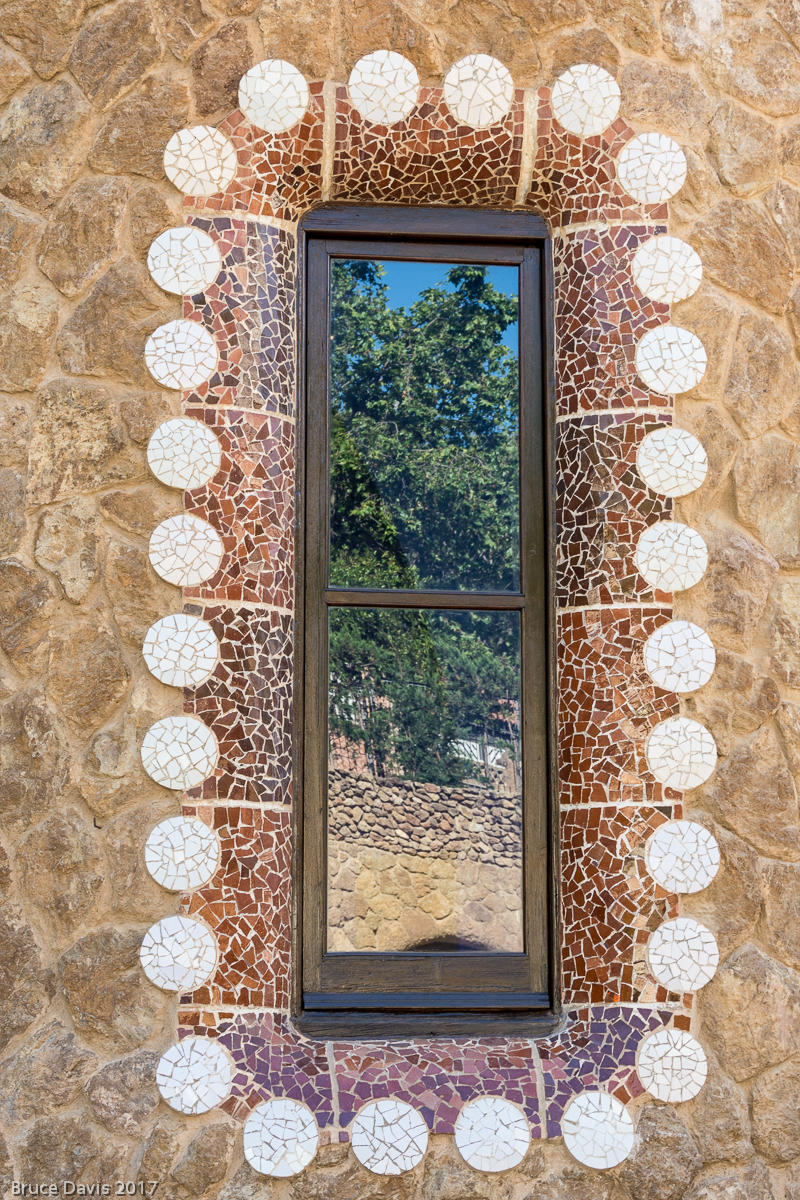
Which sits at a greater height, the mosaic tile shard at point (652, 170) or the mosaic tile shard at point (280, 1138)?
the mosaic tile shard at point (652, 170)

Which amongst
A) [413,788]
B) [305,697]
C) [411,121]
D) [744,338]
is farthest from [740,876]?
[411,121]

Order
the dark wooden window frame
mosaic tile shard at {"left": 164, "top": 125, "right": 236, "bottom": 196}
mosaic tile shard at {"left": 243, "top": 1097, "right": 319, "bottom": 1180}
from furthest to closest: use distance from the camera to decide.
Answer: mosaic tile shard at {"left": 164, "top": 125, "right": 236, "bottom": 196} → the dark wooden window frame → mosaic tile shard at {"left": 243, "top": 1097, "right": 319, "bottom": 1180}

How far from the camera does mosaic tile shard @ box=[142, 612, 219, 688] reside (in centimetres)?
254

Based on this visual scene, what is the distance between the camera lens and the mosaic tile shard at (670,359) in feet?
8.88

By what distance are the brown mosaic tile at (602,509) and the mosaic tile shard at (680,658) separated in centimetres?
9

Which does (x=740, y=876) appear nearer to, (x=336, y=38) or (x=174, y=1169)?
(x=174, y=1169)

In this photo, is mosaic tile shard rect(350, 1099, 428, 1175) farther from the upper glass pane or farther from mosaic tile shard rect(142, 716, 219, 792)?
the upper glass pane

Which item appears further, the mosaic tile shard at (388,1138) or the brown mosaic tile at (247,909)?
the brown mosaic tile at (247,909)

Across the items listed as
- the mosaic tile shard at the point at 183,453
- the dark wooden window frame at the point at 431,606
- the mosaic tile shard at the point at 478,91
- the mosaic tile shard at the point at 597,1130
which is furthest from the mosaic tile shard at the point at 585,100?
the mosaic tile shard at the point at 597,1130

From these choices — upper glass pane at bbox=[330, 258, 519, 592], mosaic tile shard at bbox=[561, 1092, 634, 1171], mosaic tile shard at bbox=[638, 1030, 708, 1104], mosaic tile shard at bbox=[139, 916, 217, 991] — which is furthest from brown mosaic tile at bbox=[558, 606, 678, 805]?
mosaic tile shard at bbox=[139, 916, 217, 991]

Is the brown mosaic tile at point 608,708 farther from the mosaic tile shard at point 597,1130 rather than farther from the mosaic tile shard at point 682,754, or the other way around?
the mosaic tile shard at point 597,1130

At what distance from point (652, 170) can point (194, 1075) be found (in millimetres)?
2085

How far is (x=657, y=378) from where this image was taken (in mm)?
2713

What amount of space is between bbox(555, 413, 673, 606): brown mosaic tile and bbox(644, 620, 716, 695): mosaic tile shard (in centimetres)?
9
